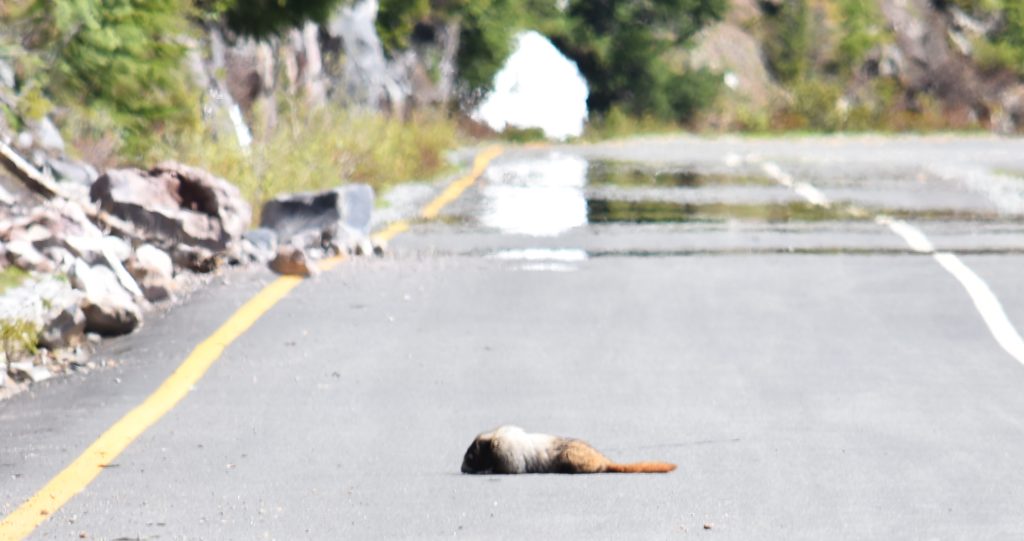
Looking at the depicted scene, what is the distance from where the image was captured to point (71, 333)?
1124 cm

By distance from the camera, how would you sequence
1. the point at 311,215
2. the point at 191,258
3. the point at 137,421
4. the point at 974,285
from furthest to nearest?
the point at 311,215 → the point at 191,258 → the point at 974,285 → the point at 137,421

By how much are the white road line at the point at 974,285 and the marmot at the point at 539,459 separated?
3353mm

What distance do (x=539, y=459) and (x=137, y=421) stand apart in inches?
73.5

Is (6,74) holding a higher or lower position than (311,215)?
higher

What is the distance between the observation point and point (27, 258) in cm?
1258

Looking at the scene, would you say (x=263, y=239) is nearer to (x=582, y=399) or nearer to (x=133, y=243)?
(x=133, y=243)

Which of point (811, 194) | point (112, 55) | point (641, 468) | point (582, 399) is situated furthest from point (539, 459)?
point (811, 194)

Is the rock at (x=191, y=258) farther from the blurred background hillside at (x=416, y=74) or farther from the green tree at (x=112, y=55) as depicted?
the green tree at (x=112, y=55)

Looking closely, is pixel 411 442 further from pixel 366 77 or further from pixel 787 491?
→ pixel 366 77

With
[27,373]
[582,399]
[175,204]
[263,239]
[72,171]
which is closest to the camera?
[582,399]

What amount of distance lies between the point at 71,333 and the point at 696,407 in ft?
11.4

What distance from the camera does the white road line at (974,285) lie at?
1155 centimetres

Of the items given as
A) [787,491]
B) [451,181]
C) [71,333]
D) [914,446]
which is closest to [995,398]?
[914,446]

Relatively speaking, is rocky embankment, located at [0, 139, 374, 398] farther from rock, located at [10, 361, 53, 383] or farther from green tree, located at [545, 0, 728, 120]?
green tree, located at [545, 0, 728, 120]
